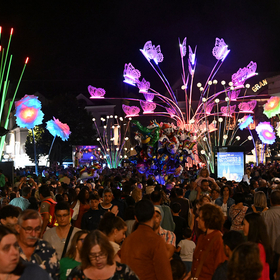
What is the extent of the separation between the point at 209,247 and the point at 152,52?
2114cm

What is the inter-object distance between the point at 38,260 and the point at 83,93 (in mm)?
63339

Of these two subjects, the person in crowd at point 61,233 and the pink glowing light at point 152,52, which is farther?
the pink glowing light at point 152,52

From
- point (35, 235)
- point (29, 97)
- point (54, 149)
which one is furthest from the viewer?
point (54, 149)

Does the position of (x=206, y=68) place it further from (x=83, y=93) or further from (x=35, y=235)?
(x=35, y=235)

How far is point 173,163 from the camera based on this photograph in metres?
19.8

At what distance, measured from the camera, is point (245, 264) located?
3553mm

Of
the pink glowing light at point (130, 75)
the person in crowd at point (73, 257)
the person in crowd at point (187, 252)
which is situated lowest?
the person in crowd at point (187, 252)

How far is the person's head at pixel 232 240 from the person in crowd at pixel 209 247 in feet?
1.12

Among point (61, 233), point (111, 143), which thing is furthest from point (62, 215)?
point (111, 143)

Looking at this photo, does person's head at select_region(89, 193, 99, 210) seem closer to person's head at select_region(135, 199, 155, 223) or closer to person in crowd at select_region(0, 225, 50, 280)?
person's head at select_region(135, 199, 155, 223)

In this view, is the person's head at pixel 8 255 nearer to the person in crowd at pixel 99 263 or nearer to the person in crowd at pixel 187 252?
the person in crowd at pixel 99 263

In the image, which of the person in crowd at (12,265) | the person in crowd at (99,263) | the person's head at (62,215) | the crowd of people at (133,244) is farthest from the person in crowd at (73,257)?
the person in crowd at (12,265)

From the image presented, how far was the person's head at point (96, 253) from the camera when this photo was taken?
3434 millimetres

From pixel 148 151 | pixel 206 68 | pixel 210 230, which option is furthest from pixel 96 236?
pixel 206 68
